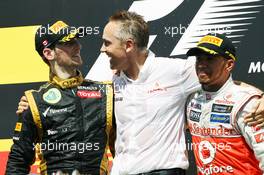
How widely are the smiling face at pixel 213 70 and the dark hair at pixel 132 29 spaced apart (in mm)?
305

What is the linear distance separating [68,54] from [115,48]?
31cm

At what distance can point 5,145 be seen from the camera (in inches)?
142

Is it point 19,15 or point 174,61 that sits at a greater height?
point 19,15

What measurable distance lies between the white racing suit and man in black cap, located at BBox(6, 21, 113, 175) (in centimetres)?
49

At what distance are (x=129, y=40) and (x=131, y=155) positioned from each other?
0.53 meters

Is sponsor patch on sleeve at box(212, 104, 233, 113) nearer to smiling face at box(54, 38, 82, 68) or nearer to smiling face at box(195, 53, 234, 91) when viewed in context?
smiling face at box(195, 53, 234, 91)

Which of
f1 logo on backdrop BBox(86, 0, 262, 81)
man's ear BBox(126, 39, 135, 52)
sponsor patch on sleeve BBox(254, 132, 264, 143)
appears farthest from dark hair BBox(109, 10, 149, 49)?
f1 logo on backdrop BBox(86, 0, 262, 81)

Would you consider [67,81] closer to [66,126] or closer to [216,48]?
[66,126]

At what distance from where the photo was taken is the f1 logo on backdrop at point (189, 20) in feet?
10.7

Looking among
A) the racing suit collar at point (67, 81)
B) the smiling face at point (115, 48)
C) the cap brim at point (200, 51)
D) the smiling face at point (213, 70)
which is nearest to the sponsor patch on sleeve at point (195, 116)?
the smiling face at point (213, 70)

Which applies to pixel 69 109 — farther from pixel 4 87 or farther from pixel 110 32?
pixel 4 87

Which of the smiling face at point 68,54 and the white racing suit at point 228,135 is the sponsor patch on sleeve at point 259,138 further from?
the smiling face at point 68,54

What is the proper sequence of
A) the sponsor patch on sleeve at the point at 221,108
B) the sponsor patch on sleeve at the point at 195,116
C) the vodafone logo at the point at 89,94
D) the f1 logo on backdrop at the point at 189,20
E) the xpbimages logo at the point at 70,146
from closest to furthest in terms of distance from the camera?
the sponsor patch on sleeve at the point at 221,108 < the sponsor patch on sleeve at the point at 195,116 < the xpbimages logo at the point at 70,146 < the vodafone logo at the point at 89,94 < the f1 logo on backdrop at the point at 189,20

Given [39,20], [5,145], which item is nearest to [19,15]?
[39,20]
